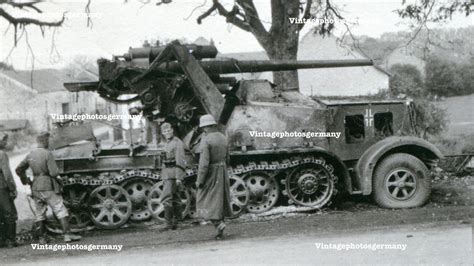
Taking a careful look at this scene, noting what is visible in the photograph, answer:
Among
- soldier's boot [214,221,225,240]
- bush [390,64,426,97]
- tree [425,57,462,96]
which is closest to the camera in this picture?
soldier's boot [214,221,225,240]

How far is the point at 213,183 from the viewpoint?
889 centimetres

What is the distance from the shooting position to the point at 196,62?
11281mm

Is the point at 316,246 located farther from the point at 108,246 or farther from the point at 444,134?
the point at 444,134

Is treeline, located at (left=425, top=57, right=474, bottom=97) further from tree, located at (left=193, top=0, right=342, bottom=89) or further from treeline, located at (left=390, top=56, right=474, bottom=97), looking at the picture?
tree, located at (left=193, top=0, right=342, bottom=89)

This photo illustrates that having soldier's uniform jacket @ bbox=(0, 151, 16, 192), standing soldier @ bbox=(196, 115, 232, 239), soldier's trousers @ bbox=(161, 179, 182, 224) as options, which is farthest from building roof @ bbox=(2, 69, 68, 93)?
standing soldier @ bbox=(196, 115, 232, 239)

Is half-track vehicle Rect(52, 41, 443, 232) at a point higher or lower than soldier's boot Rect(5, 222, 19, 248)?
higher

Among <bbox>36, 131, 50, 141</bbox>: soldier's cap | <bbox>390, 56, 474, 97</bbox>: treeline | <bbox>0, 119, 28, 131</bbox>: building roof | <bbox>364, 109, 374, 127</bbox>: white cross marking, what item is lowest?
<bbox>36, 131, 50, 141</bbox>: soldier's cap

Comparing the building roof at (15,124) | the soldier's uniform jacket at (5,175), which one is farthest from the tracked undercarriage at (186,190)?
the building roof at (15,124)

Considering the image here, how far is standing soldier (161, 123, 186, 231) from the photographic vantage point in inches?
402

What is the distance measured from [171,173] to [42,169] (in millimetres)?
2126

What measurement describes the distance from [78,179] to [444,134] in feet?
67.7

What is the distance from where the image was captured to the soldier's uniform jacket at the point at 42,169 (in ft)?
31.0

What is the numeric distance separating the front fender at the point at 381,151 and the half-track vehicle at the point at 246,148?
2cm

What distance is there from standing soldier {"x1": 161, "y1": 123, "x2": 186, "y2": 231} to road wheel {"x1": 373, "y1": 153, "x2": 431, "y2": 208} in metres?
3.77
